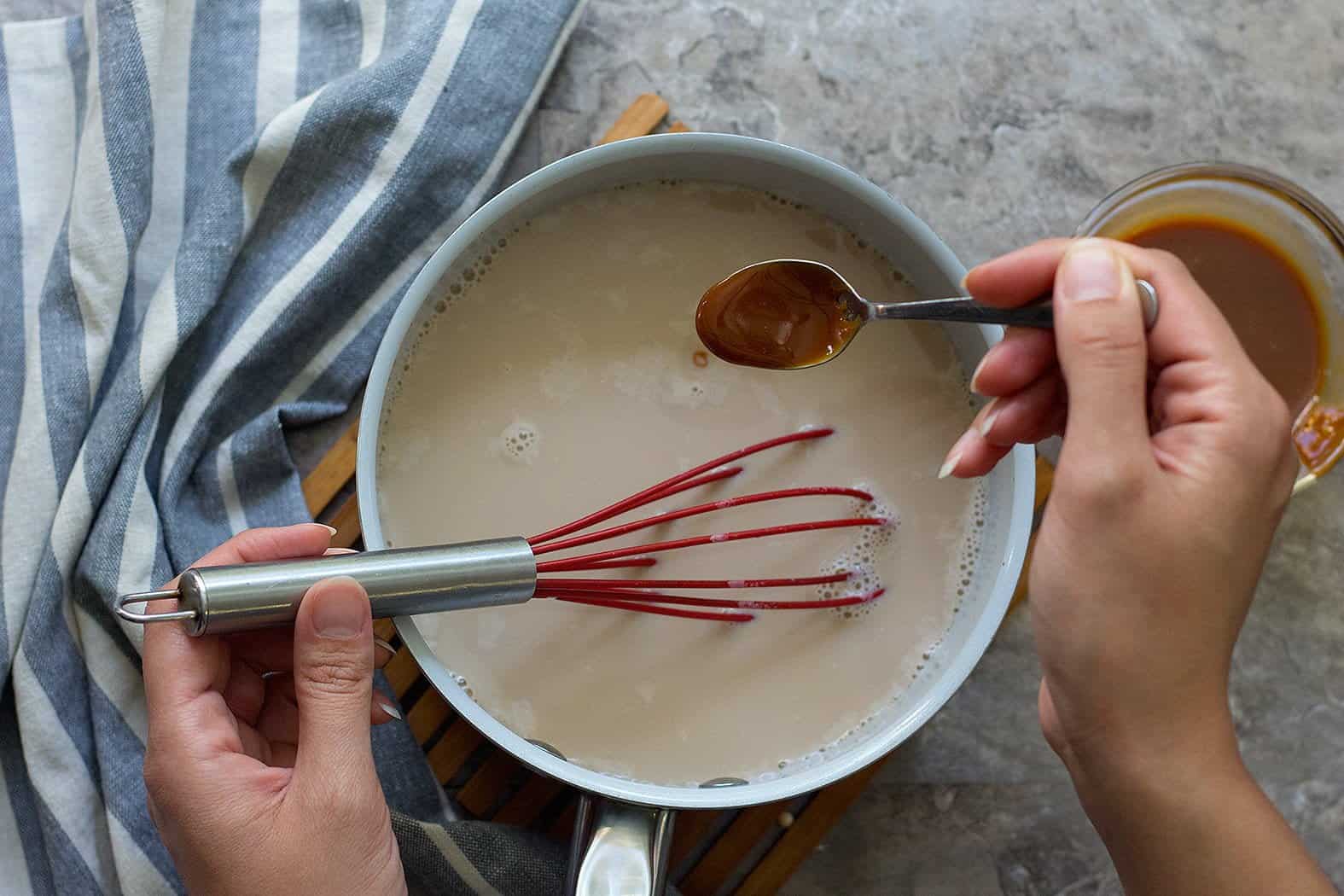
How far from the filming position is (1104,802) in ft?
2.11

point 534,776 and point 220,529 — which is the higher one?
point 220,529

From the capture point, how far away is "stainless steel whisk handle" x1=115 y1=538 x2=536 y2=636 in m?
0.63

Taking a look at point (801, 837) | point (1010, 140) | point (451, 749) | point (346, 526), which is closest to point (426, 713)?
point (451, 749)

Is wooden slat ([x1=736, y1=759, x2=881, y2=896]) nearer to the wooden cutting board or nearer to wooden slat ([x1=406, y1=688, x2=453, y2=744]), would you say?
the wooden cutting board

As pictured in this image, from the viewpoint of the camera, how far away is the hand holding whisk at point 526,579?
63 cm

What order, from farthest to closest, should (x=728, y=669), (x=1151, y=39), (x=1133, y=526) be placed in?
(x=1151, y=39) → (x=728, y=669) → (x=1133, y=526)

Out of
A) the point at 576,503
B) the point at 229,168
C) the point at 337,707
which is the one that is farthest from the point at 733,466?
the point at 229,168

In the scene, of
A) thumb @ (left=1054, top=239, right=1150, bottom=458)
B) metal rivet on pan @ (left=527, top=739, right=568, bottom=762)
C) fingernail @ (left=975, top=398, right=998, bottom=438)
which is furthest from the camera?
metal rivet on pan @ (left=527, top=739, right=568, bottom=762)

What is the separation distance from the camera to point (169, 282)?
83 centimetres

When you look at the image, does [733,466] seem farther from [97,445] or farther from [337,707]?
[97,445]

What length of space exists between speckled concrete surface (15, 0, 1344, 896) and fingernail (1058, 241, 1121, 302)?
0.32 m

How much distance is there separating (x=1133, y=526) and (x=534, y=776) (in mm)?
495

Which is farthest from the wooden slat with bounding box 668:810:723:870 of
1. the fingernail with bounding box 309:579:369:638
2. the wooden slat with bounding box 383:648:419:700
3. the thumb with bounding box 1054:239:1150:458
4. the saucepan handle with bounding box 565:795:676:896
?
the thumb with bounding box 1054:239:1150:458

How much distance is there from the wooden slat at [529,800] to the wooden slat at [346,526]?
0.23m
